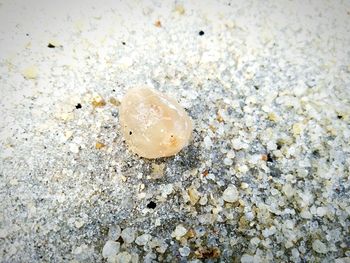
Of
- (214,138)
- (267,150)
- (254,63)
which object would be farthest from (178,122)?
(254,63)

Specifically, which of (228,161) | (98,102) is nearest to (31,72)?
(98,102)

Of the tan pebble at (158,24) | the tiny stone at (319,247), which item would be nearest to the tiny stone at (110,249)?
the tiny stone at (319,247)

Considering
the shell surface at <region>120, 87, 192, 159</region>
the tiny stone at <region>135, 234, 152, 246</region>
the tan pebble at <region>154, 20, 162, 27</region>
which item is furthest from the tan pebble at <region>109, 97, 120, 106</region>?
the tiny stone at <region>135, 234, 152, 246</region>

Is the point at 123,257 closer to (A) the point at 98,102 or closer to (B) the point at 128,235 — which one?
(B) the point at 128,235

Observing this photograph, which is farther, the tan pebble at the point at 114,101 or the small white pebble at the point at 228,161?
the tan pebble at the point at 114,101

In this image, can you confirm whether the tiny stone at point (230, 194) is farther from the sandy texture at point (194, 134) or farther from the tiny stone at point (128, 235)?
the tiny stone at point (128, 235)

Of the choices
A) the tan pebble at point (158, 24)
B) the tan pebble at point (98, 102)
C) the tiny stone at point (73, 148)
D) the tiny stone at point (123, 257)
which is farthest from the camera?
the tan pebble at point (158, 24)
